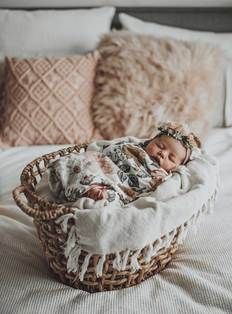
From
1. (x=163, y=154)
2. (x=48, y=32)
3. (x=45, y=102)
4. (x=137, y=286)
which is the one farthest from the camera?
(x=48, y=32)

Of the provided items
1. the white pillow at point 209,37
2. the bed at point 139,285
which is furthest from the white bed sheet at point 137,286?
the white pillow at point 209,37

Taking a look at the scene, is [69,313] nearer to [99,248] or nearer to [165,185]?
[99,248]

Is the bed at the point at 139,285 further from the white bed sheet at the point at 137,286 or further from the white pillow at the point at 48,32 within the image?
the white pillow at the point at 48,32

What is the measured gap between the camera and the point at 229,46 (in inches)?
75.9

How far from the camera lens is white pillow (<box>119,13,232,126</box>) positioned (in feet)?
6.15

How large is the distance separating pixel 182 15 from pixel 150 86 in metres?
0.55

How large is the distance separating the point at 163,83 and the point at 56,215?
947 millimetres

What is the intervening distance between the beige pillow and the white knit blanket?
0.77m

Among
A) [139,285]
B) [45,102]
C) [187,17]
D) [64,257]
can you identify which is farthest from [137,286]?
[187,17]

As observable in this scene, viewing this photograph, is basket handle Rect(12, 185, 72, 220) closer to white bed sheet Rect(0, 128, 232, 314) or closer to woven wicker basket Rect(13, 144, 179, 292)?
woven wicker basket Rect(13, 144, 179, 292)

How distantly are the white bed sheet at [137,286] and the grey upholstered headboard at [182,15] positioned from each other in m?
1.09

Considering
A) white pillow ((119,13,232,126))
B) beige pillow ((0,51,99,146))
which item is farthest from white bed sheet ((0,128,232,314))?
white pillow ((119,13,232,126))

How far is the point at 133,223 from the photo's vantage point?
89cm

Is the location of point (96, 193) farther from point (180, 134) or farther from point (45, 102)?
point (45, 102)
